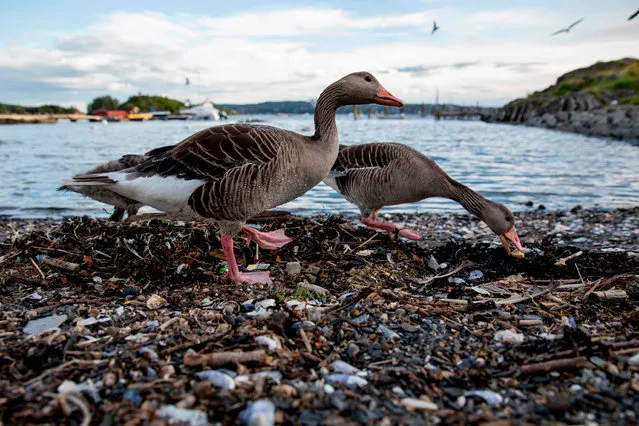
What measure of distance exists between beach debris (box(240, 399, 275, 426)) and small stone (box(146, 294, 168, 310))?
2104mm

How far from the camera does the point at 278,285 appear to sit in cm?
525

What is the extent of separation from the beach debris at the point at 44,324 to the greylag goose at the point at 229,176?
1.82 m

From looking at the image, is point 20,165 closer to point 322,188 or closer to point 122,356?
point 322,188

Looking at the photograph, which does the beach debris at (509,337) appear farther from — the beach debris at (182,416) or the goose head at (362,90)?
the goose head at (362,90)

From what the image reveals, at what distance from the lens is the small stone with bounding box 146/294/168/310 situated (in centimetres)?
450

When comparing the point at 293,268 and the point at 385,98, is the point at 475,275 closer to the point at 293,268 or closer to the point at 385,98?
the point at 293,268

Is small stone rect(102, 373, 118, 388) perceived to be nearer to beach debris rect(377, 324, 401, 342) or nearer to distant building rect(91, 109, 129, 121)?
beach debris rect(377, 324, 401, 342)

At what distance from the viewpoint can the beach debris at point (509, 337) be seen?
3.78 m

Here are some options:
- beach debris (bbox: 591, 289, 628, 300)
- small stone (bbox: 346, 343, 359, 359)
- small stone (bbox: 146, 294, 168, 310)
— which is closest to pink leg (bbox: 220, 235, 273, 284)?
small stone (bbox: 146, 294, 168, 310)

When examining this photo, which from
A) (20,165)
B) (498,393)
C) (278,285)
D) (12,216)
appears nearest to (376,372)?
(498,393)

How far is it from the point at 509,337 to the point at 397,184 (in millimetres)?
4651

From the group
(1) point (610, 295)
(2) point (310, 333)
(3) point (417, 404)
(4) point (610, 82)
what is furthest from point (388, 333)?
(4) point (610, 82)

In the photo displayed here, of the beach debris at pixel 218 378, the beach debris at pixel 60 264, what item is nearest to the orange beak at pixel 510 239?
the beach debris at pixel 218 378

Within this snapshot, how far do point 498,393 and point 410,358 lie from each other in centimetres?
65
